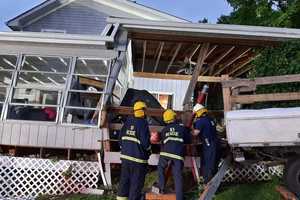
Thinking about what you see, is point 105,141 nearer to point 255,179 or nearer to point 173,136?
point 173,136

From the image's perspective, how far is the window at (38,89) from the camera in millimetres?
10898

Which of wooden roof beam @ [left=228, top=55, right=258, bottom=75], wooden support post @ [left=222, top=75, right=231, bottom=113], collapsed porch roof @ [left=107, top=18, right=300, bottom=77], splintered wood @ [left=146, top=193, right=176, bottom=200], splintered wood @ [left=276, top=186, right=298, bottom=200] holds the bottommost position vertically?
splintered wood @ [left=146, top=193, right=176, bottom=200]

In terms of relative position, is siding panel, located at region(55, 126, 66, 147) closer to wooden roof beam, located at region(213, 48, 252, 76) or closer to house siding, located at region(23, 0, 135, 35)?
wooden roof beam, located at region(213, 48, 252, 76)

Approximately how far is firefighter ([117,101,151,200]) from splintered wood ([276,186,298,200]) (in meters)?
2.71

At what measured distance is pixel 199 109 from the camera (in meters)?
9.59

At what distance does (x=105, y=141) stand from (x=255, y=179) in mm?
3652

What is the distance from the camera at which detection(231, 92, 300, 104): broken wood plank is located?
28.9 feet

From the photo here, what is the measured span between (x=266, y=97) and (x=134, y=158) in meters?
2.98

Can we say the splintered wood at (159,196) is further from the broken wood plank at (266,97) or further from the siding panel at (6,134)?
the siding panel at (6,134)

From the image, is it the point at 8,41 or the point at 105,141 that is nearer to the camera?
the point at 105,141

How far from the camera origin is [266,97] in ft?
29.1

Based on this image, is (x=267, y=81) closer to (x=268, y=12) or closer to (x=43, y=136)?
(x=43, y=136)

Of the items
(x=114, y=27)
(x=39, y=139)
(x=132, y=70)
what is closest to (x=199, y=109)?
(x=114, y=27)

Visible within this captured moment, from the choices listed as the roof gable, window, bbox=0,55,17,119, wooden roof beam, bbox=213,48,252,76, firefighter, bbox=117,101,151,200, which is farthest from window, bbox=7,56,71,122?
the roof gable
